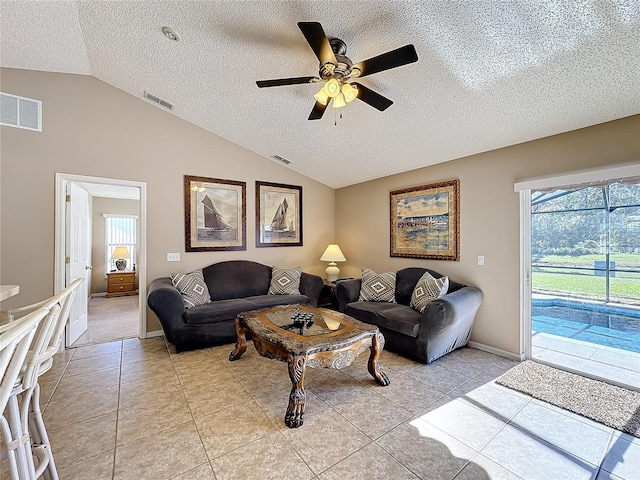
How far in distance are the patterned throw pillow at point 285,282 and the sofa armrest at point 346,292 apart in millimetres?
719

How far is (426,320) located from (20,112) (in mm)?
5046

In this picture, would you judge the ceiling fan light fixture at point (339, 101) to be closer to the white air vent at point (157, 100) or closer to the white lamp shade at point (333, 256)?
the white air vent at point (157, 100)

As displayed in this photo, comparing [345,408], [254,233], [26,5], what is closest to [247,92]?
[26,5]

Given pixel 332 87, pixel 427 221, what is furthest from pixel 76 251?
pixel 427 221

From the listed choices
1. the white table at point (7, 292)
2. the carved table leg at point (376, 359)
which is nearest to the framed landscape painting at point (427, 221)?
the carved table leg at point (376, 359)

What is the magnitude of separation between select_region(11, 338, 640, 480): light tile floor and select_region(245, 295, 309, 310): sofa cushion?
3.30ft

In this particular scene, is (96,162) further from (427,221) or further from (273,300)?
(427,221)

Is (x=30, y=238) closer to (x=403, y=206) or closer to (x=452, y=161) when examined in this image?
(x=403, y=206)

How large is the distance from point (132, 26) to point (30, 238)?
2.65 meters

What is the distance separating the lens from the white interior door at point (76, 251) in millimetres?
3598

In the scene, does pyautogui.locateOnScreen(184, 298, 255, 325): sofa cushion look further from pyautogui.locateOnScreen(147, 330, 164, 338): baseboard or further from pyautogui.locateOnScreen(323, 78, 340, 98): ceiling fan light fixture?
pyautogui.locateOnScreen(323, 78, 340, 98): ceiling fan light fixture

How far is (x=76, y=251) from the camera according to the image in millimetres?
3840

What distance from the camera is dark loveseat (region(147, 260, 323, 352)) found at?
10.8ft

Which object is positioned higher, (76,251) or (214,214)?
(214,214)
